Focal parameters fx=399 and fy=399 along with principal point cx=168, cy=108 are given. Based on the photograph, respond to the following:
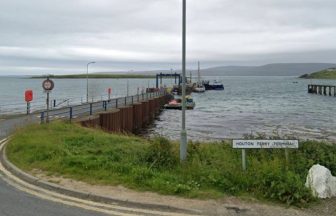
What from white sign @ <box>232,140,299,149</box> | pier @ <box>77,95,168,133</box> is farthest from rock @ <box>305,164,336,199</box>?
pier @ <box>77,95,168,133</box>

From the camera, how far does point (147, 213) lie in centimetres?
715

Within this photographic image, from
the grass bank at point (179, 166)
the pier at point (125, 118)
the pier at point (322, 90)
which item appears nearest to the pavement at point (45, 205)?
the grass bank at point (179, 166)

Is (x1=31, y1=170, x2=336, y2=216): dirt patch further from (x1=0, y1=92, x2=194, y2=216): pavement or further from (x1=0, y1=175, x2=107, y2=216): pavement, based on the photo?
(x1=0, y1=175, x2=107, y2=216): pavement

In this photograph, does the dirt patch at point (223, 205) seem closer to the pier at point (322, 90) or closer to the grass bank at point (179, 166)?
the grass bank at point (179, 166)

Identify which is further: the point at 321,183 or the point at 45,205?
the point at 321,183

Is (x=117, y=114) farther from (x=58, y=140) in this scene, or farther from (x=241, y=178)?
(x=241, y=178)

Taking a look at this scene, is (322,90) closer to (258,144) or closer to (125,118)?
(125,118)

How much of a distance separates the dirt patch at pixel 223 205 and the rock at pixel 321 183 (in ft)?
0.65

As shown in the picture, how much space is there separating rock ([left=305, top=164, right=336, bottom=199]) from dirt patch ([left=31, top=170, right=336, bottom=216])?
0.20 m

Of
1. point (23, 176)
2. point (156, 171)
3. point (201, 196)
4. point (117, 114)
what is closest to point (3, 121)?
point (117, 114)

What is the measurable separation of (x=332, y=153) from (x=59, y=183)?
686 cm

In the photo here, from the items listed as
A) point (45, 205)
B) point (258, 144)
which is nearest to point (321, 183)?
point (258, 144)

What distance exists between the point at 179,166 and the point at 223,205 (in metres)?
2.48

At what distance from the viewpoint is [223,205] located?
7418 mm
